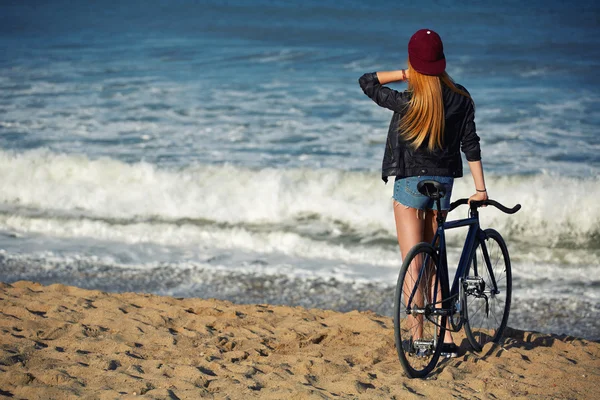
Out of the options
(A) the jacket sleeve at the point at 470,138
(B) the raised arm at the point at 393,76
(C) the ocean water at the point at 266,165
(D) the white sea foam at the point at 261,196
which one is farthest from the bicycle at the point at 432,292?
(D) the white sea foam at the point at 261,196

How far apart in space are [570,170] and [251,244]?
5.61 meters

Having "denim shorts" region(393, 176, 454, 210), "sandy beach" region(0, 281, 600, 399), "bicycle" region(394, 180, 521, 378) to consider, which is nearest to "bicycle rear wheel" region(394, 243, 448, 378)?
"bicycle" region(394, 180, 521, 378)

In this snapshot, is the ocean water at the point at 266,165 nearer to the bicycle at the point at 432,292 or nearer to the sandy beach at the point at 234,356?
the sandy beach at the point at 234,356

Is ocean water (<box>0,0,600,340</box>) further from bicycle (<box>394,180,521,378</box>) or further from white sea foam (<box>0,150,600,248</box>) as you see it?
bicycle (<box>394,180,521,378</box>)

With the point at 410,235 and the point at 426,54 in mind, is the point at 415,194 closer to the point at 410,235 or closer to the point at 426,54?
the point at 410,235

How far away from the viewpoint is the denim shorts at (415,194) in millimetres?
4492

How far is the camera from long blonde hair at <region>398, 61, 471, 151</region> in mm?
4250

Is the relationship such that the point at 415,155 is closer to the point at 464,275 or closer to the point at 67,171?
the point at 464,275

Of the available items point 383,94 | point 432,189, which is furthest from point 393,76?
point 432,189

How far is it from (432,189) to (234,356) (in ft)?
5.85

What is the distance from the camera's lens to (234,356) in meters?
5.03

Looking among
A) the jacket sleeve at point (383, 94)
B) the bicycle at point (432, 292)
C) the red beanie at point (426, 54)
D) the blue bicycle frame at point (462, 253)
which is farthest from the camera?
the blue bicycle frame at point (462, 253)

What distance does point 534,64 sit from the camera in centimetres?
2075

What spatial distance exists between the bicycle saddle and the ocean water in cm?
269
